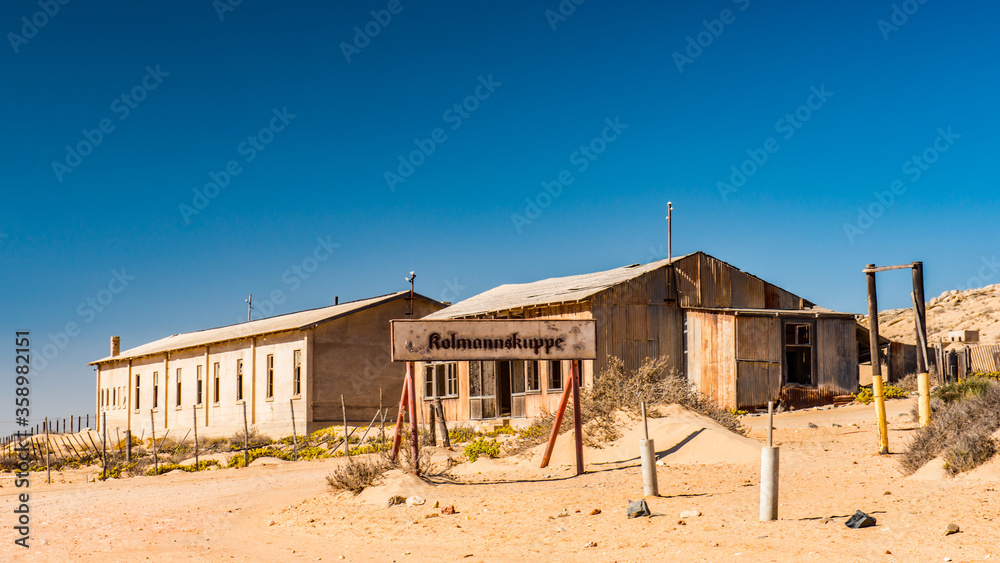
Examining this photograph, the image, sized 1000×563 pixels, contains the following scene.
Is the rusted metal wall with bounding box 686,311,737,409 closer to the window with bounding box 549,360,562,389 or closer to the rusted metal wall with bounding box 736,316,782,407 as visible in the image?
the rusted metal wall with bounding box 736,316,782,407

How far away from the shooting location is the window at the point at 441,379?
27016 millimetres

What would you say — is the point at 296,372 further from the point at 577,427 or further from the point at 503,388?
the point at 577,427

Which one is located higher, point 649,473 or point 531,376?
point 531,376

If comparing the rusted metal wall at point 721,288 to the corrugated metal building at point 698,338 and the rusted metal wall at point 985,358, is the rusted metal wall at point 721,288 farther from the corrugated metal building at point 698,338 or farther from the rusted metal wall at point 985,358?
the rusted metal wall at point 985,358

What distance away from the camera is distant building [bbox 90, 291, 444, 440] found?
28.7 m

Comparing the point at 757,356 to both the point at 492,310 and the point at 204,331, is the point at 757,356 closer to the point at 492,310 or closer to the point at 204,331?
the point at 492,310

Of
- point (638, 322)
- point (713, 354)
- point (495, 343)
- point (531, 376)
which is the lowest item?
point (531, 376)

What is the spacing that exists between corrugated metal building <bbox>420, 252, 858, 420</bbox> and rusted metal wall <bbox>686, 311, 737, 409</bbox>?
0.03 meters

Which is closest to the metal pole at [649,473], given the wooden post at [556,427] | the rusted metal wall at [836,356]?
the wooden post at [556,427]

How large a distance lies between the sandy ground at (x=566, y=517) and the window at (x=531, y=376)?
9091 mm

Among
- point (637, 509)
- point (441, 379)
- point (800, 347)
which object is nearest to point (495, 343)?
point (637, 509)

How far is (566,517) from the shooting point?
9.97 metres

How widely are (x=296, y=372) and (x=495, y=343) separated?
16697 millimetres

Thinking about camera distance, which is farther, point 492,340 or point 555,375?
point 555,375
